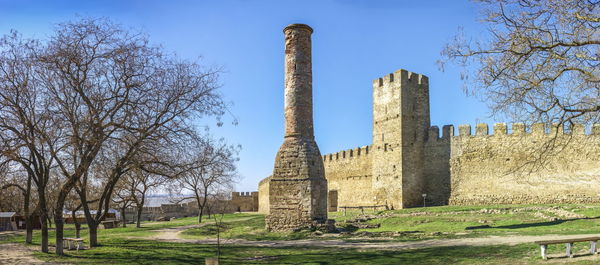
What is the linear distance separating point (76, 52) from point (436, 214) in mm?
17303

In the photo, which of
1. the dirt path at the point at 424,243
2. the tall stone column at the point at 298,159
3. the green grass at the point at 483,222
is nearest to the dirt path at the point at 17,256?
the dirt path at the point at 424,243

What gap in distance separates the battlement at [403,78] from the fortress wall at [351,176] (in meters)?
5.02

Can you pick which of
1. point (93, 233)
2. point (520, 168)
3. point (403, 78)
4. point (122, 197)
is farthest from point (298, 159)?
point (122, 197)

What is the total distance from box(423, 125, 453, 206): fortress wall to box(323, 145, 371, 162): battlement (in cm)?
466

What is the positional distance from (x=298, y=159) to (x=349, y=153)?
1789 cm

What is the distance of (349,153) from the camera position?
38250 millimetres

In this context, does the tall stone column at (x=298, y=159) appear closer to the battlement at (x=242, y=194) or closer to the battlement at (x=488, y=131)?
the battlement at (x=488, y=131)

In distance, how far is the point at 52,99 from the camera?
1445cm

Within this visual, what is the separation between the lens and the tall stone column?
67.3ft

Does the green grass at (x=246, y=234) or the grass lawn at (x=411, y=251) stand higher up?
the grass lawn at (x=411, y=251)

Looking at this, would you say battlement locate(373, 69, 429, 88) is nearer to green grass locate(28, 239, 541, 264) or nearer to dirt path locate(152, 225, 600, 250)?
dirt path locate(152, 225, 600, 250)

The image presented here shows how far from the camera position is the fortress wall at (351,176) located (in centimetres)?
3570

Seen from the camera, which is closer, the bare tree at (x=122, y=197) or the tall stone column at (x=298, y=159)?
the tall stone column at (x=298, y=159)

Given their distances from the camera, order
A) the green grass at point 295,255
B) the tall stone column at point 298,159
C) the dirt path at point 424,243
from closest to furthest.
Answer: the green grass at point 295,255
the dirt path at point 424,243
the tall stone column at point 298,159
